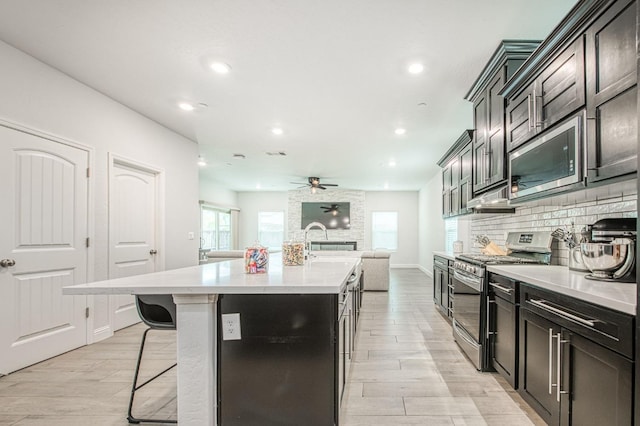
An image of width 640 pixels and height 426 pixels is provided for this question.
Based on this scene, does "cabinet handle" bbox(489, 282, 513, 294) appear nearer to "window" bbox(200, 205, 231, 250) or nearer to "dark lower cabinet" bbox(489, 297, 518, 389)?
"dark lower cabinet" bbox(489, 297, 518, 389)

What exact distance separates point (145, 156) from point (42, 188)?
145 centimetres

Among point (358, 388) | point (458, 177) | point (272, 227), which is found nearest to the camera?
point (358, 388)

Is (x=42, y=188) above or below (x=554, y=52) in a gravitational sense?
below

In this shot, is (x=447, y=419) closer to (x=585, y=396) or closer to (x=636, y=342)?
(x=585, y=396)

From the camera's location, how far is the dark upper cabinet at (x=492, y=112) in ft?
8.50

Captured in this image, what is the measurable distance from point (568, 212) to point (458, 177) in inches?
78.9

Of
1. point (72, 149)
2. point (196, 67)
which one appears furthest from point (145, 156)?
point (196, 67)

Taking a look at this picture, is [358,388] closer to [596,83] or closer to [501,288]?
[501,288]

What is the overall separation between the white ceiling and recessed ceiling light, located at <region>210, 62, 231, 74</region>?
0.26 feet

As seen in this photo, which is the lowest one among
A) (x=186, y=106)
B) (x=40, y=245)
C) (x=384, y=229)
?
(x=384, y=229)

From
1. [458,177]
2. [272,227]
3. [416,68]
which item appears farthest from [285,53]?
[272,227]

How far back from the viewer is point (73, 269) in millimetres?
3199

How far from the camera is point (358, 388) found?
243 cm

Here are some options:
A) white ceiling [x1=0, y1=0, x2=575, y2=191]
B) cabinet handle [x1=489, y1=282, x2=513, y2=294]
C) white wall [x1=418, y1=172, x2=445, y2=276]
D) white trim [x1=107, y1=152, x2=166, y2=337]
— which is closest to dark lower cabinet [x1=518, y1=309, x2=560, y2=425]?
cabinet handle [x1=489, y1=282, x2=513, y2=294]
